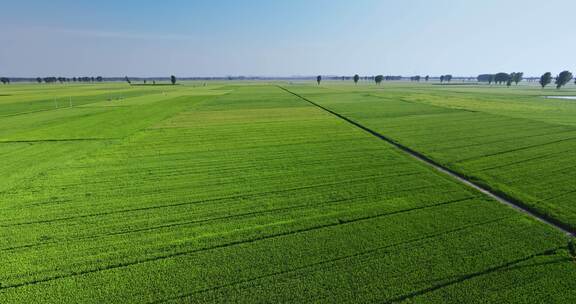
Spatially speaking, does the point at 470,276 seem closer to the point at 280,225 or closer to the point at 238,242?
the point at 280,225

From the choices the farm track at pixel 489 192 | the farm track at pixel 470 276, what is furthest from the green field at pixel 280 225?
the farm track at pixel 489 192

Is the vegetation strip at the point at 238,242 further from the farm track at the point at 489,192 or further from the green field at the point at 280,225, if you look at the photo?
the farm track at the point at 489,192

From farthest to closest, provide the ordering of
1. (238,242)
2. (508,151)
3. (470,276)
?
1. (508,151)
2. (238,242)
3. (470,276)

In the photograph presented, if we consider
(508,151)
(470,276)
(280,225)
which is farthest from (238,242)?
(508,151)

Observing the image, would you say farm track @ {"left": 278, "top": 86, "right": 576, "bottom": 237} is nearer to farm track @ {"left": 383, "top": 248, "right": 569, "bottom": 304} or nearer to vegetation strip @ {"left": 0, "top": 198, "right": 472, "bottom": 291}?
vegetation strip @ {"left": 0, "top": 198, "right": 472, "bottom": 291}

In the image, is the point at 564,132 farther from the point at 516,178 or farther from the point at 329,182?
the point at 329,182

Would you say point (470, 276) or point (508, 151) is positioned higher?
point (508, 151)

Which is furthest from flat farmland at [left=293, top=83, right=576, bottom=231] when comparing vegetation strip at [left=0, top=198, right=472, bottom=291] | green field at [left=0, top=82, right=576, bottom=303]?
vegetation strip at [left=0, top=198, right=472, bottom=291]

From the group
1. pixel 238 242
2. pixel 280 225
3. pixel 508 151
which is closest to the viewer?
pixel 238 242
